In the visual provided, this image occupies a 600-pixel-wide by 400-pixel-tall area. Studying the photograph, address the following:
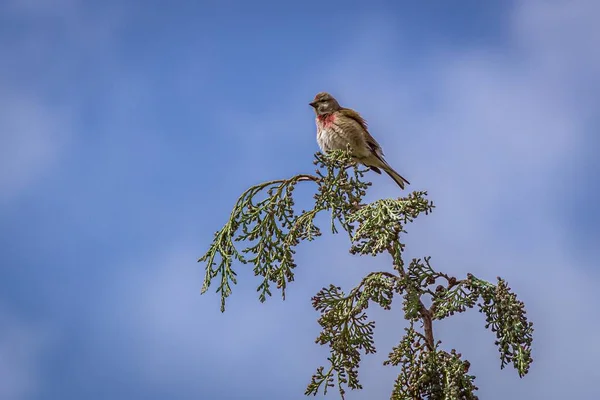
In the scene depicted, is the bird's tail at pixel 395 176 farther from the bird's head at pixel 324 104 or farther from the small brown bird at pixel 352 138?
the bird's head at pixel 324 104

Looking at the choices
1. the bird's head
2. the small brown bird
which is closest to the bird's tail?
the small brown bird

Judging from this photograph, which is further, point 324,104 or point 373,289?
point 324,104

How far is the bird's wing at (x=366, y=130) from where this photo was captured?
8008 mm

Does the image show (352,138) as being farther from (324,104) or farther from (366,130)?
(324,104)

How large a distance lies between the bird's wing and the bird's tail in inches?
7.0

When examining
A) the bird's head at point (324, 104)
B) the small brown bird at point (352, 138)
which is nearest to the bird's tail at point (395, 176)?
the small brown bird at point (352, 138)

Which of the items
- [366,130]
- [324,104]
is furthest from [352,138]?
[324,104]

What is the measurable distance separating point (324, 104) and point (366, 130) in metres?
0.66

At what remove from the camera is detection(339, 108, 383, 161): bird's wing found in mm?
8008

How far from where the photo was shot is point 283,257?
5.73m

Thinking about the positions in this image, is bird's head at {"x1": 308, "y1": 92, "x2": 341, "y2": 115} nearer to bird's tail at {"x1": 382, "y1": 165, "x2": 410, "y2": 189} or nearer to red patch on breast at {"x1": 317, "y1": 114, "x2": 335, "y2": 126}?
red patch on breast at {"x1": 317, "y1": 114, "x2": 335, "y2": 126}

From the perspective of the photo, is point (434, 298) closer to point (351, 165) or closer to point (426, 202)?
point (426, 202)

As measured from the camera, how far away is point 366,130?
8109 mm

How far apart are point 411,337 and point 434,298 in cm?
34
